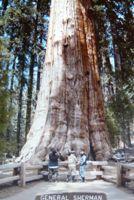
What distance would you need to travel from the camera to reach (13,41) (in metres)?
28.9

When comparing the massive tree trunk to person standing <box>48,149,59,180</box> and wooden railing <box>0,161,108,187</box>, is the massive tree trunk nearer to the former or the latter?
wooden railing <box>0,161,108,187</box>

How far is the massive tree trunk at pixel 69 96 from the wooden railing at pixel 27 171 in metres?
0.80

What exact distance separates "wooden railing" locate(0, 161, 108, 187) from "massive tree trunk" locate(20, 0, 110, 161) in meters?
0.80

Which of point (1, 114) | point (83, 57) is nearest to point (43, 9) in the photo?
point (83, 57)

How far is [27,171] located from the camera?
1534cm

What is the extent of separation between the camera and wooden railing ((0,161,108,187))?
12669 millimetres

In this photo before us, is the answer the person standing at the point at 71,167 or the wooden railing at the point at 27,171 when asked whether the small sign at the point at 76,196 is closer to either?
the wooden railing at the point at 27,171

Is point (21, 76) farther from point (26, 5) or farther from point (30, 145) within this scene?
point (30, 145)

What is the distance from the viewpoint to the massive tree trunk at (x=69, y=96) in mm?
17312

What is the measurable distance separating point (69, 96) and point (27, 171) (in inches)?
166

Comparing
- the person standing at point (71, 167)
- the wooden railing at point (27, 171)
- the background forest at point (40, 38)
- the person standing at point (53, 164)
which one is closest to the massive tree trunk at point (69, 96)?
the wooden railing at point (27, 171)

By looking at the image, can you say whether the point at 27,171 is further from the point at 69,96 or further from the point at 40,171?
the point at 69,96

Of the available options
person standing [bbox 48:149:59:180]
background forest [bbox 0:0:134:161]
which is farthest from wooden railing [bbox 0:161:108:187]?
background forest [bbox 0:0:134:161]
